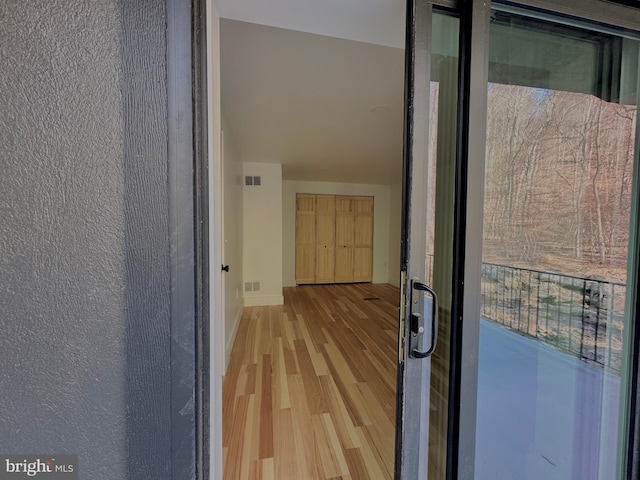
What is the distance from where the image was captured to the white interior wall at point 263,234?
13.3 feet

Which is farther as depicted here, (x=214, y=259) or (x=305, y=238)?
(x=305, y=238)

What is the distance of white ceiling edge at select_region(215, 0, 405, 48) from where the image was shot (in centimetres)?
87

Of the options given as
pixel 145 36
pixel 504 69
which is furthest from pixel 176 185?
pixel 504 69

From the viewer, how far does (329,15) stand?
0.92m

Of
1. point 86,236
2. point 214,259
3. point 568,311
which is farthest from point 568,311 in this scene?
point 86,236

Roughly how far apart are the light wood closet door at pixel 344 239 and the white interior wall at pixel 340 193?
301 mm

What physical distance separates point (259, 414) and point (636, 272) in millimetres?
2131

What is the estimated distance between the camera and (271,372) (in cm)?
223

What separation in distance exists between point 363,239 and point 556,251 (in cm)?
499

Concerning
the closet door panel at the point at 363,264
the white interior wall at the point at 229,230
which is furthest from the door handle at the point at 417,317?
the closet door panel at the point at 363,264

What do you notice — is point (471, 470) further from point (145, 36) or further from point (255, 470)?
point (145, 36)

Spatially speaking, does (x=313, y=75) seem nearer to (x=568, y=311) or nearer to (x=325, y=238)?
(x=568, y=311)

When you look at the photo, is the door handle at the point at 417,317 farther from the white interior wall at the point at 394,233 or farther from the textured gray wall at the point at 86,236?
the white interior wall at the point at 394,233

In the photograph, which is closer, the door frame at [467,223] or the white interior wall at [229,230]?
the door frame at [467,223]
